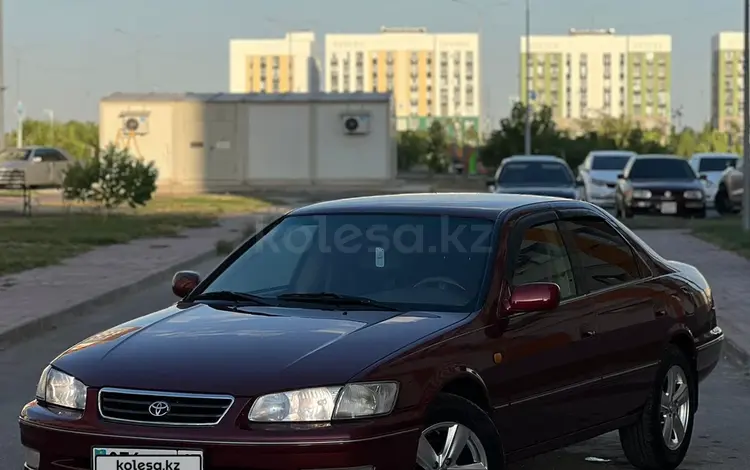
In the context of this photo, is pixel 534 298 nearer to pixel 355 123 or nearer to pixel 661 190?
pixel 661 190

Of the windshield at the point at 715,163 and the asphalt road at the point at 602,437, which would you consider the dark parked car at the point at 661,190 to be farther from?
the asphalt road at the point at 602,437

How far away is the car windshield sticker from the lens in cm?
656

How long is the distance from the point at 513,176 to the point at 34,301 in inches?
551

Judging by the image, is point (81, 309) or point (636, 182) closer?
point (81, 309)

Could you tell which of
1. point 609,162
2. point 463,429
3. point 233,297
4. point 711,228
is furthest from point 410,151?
point 463,429

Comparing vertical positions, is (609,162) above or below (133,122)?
below

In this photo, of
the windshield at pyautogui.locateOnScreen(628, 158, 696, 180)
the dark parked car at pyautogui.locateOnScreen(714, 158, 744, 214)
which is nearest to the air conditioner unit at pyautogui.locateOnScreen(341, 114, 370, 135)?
the dark parked car at pyautogui.locateOnScreen(714, 158, 744, 214)

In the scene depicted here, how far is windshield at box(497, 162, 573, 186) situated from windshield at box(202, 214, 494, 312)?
20.1 m

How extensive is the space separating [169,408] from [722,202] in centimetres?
3156

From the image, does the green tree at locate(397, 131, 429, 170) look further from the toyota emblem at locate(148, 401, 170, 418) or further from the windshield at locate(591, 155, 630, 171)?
the toyota emblem at locate(148, 401, 170, 418)

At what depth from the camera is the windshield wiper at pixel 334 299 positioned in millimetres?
6219

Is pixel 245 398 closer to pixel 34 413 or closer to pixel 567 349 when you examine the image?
pixel 34 413

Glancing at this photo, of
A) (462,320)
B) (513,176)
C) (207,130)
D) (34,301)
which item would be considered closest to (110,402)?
(462,320)

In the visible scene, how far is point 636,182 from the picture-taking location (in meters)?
31.4
